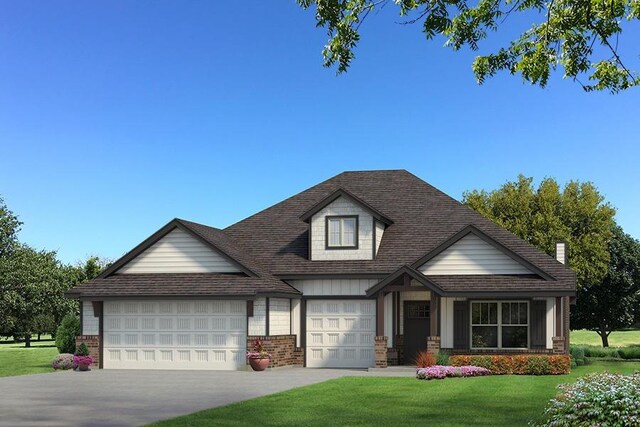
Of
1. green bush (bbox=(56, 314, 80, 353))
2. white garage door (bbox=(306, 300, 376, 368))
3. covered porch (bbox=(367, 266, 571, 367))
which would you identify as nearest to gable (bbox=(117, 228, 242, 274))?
white garage door (bbox=(306, 300, 376, 368))

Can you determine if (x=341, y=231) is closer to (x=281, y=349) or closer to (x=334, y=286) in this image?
(x=334, y=286)

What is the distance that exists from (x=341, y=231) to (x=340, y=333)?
4.12m

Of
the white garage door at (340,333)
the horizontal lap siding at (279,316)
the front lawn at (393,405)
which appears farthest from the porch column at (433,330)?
the horizontal lap siding at (279,316)

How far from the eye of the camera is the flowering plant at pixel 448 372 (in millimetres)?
27359

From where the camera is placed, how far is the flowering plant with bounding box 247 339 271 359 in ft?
105

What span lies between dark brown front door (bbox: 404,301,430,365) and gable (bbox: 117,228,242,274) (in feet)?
24.5

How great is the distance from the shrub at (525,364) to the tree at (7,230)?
2166 inches

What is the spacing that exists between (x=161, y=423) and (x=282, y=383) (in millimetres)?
9918

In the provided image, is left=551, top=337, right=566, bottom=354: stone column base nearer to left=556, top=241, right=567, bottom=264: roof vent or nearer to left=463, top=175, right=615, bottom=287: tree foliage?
left=556, top=241, right=567, bottom=264: roof vent

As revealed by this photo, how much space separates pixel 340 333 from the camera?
34.7 metres

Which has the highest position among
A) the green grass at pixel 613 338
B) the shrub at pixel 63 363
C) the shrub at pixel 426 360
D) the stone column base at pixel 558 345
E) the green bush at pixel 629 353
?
the stone column base at pixel 558 345

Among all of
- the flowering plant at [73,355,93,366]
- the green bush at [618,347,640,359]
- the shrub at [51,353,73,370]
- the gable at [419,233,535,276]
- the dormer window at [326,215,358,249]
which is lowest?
the green bush at [618,347,640,359]

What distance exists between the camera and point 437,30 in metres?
13.6

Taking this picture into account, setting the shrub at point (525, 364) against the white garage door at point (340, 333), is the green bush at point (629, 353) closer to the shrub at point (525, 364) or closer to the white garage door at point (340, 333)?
the white garage door at point (340, 333)
